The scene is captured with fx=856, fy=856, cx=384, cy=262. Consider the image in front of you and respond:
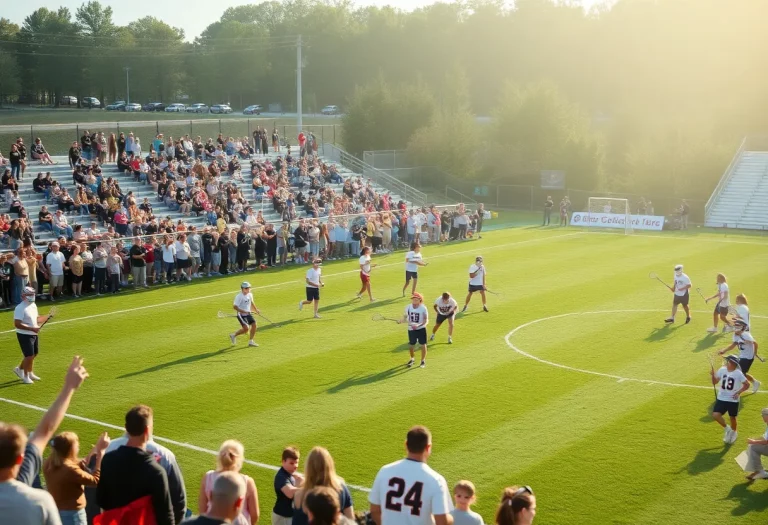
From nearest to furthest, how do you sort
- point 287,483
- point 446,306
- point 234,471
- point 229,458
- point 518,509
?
point 518,509 → point 234,471 → point 229,458 → point 287,483 → point 446,306

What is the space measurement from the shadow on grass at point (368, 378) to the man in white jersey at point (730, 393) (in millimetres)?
7233

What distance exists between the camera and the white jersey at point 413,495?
7.81 meters

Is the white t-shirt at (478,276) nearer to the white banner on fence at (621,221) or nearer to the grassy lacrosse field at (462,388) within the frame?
the grassy lacrosse field at (462,388)

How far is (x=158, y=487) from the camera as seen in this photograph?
7.65 m

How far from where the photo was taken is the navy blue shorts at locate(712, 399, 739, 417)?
15.3 meters

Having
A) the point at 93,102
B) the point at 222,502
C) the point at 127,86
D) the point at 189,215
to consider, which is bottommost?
the point at 189,215

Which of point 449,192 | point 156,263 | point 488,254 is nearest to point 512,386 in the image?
point 156,263

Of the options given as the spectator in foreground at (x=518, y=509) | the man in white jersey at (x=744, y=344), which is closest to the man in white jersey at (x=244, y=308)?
the man in white jersey at (x=744, y=344)

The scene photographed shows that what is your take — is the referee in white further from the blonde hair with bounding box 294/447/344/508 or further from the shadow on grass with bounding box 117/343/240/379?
the blonde hair with bounding box 294/447/344/508

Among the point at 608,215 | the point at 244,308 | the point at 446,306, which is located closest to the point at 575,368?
the point at 446,306

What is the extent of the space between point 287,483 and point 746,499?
24.8ft

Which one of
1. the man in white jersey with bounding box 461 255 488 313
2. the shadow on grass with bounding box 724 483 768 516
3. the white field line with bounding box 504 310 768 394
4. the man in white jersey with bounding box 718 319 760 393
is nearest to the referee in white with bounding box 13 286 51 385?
the white field line with bounding box 504 310 768 394

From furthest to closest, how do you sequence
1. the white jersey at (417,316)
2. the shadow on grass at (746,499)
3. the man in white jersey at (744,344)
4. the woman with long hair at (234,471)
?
1. the white jersey at (417,316)
2. the man in white jersey at (744,344)
3. the shadow on grass at (746,499)
4. the woman with long hair at (234,471)

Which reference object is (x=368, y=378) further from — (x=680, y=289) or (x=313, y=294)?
(x=680, y=289)
